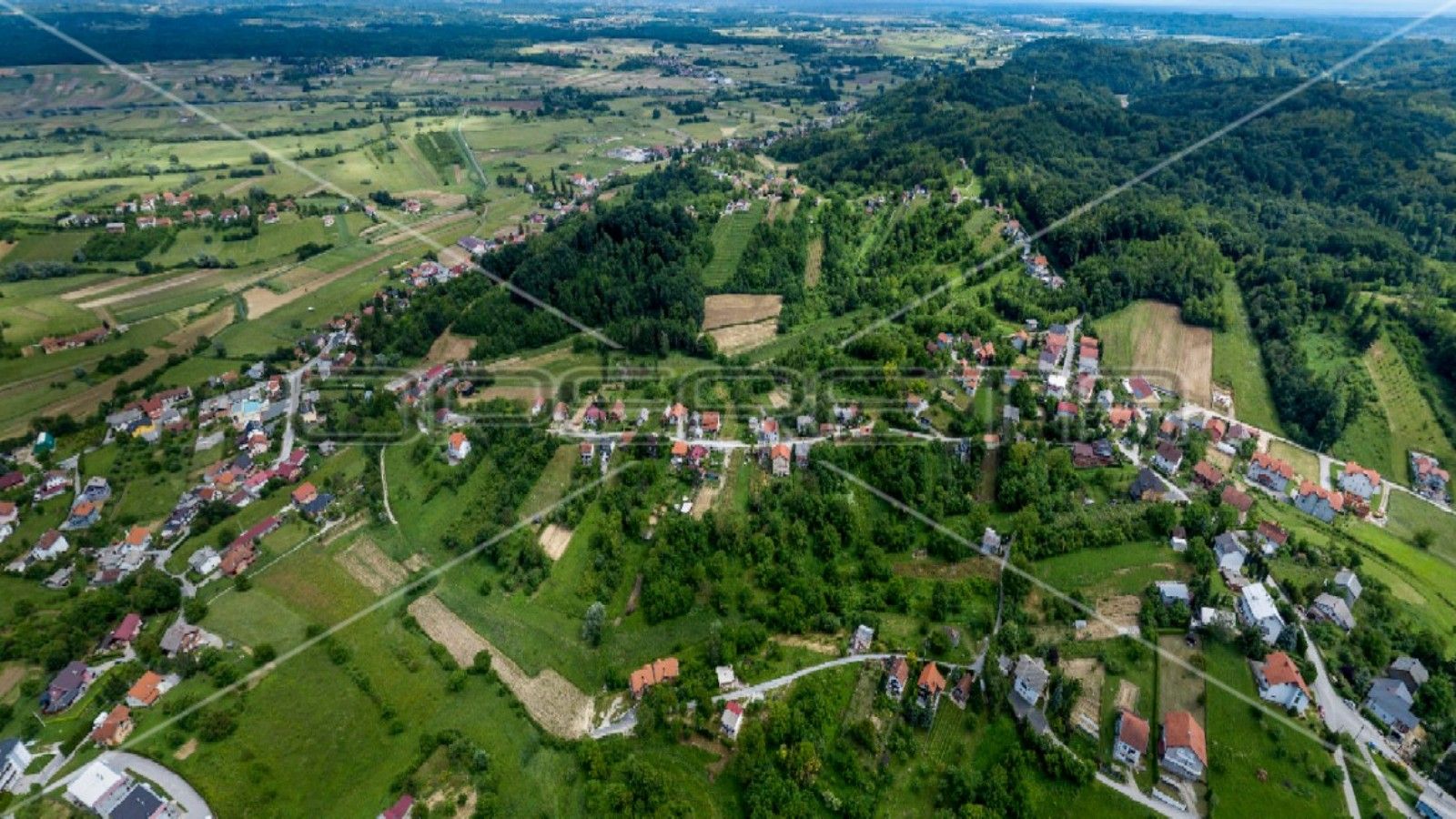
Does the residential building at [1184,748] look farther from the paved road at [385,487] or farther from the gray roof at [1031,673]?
the paved road at [385,487]

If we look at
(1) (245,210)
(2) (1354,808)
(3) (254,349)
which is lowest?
(2) (1354,808)

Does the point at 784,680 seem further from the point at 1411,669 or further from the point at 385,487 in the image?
the point at 385,487

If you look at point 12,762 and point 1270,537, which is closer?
point 12,762

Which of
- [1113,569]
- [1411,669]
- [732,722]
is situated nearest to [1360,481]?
[1411,669]

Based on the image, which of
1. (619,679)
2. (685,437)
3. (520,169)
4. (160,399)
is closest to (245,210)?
(520,169)

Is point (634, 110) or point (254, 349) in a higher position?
point (634, 110)

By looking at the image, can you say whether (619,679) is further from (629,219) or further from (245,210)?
(245,210)

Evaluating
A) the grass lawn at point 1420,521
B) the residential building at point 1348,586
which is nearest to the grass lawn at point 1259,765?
the residential building at point 1348,586
